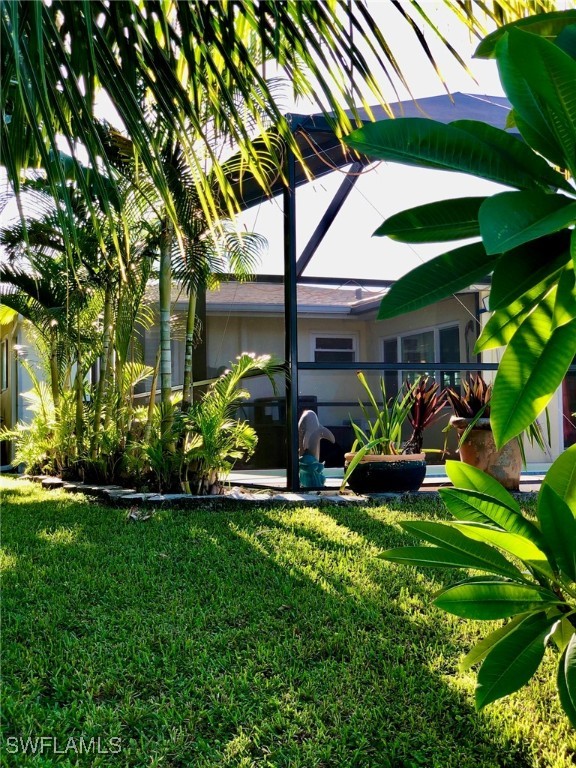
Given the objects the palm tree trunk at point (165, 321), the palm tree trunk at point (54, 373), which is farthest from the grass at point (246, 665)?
the palm tree trunk at point (54, 373)

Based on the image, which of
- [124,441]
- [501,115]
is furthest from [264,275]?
[501,115]

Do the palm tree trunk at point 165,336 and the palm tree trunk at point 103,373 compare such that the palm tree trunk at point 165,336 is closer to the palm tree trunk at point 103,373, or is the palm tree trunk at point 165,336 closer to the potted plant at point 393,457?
the palm tree trunk at point 103,373

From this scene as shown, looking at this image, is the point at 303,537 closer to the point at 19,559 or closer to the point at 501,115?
the point at 19,559

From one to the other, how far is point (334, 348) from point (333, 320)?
1.14 feet

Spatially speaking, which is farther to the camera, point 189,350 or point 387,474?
point 189,350

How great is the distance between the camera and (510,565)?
1.62 meters

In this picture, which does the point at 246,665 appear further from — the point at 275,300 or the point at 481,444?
the point at 275,300

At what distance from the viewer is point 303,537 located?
4.63m

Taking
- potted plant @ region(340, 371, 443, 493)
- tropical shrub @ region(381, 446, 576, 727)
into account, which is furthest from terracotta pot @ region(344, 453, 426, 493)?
tropical shrub @ region(381, 446, 576, 727)

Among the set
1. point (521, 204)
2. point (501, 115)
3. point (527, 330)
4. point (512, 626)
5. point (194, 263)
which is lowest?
point (512, 626)

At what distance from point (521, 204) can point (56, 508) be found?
5.58 meters

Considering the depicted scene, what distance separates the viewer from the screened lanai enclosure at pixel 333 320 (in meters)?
7.64

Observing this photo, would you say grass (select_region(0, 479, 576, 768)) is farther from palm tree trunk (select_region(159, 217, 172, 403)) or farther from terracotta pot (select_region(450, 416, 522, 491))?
Answer: terracotta pot (select_region(450, 416, 522, 491))

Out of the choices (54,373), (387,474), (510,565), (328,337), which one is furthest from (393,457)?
(510,565)
